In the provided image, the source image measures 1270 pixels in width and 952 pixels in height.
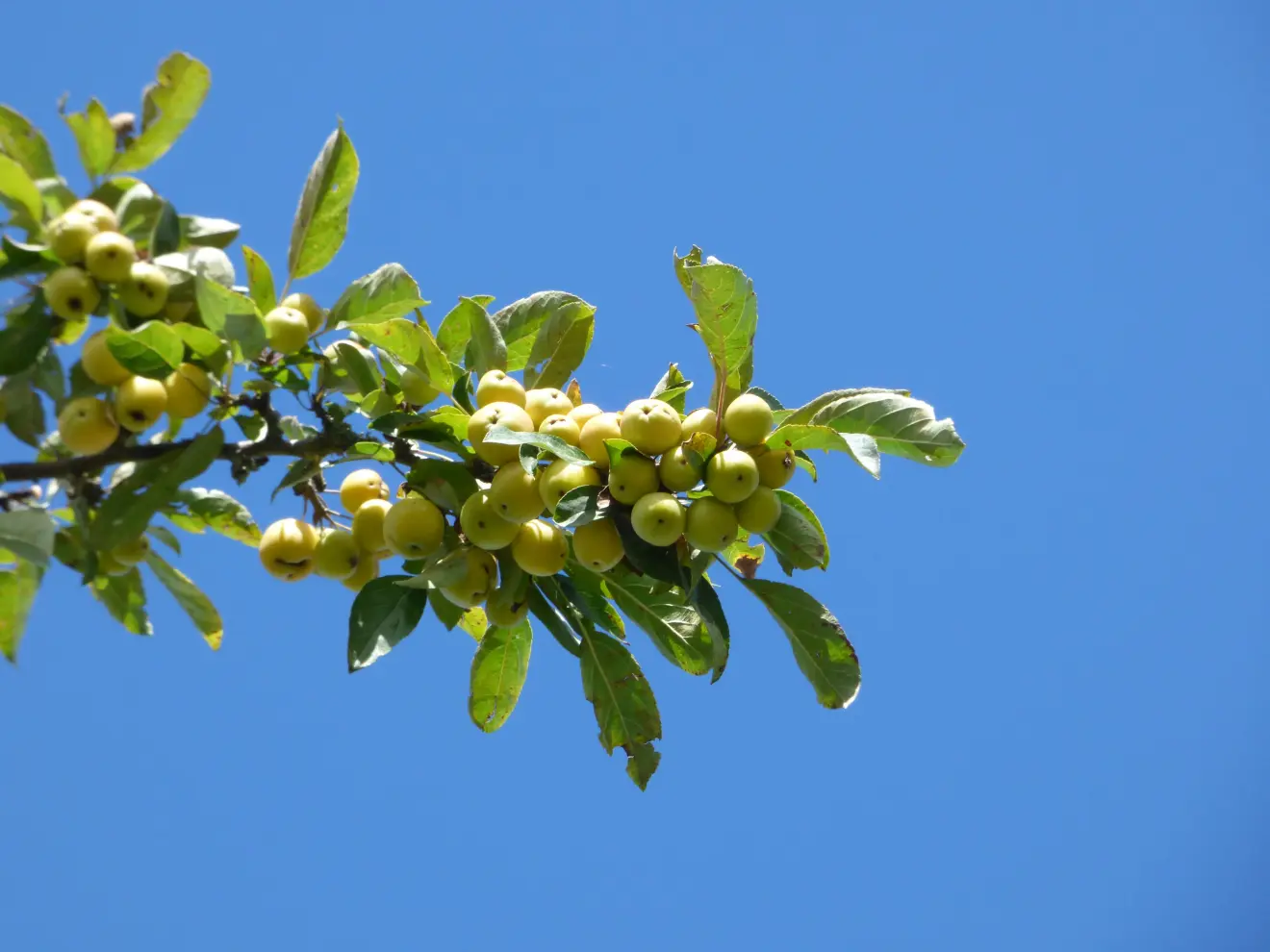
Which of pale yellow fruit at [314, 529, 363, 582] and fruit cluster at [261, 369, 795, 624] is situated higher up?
pale yellow fruit at [314, 529, 363, 582]

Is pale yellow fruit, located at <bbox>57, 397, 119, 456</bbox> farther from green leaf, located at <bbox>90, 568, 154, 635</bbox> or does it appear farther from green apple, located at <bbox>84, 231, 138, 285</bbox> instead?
green leaf, located at <bbox>90, 568, 154, 635</bbox>

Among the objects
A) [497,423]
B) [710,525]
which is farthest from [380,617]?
[710,525]

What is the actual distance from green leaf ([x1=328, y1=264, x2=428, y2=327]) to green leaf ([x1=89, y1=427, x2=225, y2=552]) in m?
0.33

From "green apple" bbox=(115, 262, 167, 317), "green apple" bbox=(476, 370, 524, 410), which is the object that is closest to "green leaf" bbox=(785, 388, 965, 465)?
"green apple" bbox=(476, 370, 524, 410)

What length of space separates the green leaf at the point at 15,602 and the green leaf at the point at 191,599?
220 mm

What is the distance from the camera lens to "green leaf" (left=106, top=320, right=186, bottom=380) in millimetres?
1874

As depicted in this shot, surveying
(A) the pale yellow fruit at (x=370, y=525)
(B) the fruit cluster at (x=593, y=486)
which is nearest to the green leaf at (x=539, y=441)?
(B) the fruit cluster at (x=593, y=486)

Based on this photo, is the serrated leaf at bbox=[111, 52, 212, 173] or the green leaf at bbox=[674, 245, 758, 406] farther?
the serrated leaf at bbox=[111, 52, 212, 173]

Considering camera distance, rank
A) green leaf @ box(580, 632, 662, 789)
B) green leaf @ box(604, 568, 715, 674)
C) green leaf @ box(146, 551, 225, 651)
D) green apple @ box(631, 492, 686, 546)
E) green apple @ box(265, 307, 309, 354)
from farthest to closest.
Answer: green leaf @ box(146, 551, 225, 651)
green leaf @ box(580, 632, 662, 789)
green leaf @ box(604, 568, 715, 674)
green apple @ box(265, 307, 309, 354)
green apple @ box(631, 492, 686, 546)

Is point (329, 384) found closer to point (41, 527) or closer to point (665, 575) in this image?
point (41, 527)

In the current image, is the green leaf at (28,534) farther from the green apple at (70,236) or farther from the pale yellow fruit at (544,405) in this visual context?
the pale yellow fruit at (544,405)

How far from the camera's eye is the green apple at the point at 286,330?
81.1 inches

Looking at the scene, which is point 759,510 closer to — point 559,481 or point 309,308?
point 559,481

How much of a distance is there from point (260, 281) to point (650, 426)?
0.82 metres
